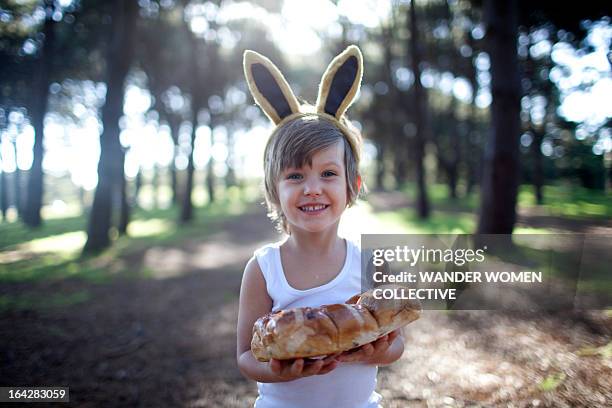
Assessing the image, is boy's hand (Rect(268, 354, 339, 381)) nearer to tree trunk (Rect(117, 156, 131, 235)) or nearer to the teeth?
the teeth

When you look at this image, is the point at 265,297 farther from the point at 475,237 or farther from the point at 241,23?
the point at 241,23

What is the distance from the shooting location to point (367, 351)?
54.9 inches

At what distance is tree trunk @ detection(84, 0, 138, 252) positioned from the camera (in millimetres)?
9578

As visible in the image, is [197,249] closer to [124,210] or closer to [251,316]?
[124,210]

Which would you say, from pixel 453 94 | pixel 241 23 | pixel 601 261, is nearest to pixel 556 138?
pixel 601 261

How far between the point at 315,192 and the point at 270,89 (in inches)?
23.5

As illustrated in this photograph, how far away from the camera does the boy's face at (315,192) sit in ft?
5.04

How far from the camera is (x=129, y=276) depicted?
7926 millimetres

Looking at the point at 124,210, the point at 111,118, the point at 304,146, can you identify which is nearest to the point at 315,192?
the point at 304,146

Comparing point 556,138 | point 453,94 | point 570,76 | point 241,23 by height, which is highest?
point 241,23

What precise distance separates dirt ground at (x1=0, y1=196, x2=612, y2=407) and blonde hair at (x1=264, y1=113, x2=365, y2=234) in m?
2.33

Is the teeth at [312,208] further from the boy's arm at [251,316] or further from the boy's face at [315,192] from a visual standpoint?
the boy's arm at [251,316]

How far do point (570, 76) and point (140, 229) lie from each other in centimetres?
1536

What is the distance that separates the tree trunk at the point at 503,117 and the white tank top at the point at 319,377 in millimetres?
5770
